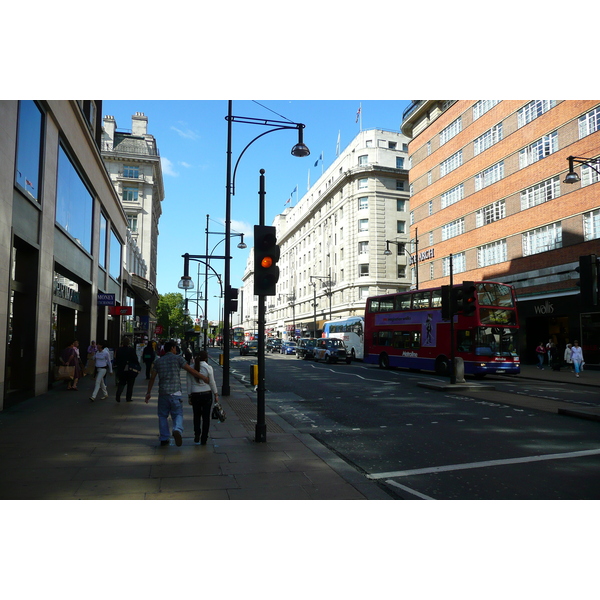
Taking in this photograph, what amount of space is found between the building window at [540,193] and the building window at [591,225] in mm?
2834

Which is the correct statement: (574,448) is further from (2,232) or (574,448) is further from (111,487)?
(2,232)

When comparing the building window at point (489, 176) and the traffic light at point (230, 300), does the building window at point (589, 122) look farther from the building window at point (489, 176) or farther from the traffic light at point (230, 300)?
the traffic light at point (230, 300)

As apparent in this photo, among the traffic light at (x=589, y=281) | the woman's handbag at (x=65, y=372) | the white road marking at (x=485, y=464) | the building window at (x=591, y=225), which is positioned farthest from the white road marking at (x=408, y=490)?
the building window at (x=591, y=225)

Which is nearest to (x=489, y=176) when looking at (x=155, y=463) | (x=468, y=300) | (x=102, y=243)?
A: (x=468, y=300)

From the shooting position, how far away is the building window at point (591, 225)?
2761 centimetres

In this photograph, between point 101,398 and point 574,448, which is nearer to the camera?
point 574,448

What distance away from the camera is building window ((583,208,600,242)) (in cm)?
2761

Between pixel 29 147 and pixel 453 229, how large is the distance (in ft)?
113

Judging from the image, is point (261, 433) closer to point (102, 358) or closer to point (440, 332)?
point (102, 358)

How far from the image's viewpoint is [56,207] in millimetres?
16844

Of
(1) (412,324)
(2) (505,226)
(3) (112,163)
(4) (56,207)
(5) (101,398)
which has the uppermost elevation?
(3) (112,163)

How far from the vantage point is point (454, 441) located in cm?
930
